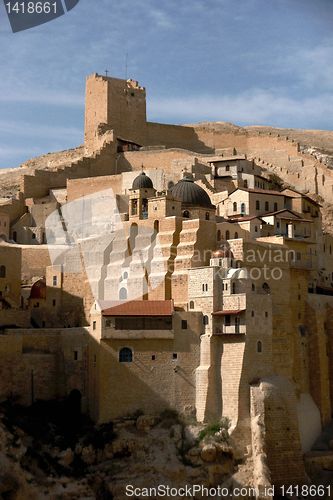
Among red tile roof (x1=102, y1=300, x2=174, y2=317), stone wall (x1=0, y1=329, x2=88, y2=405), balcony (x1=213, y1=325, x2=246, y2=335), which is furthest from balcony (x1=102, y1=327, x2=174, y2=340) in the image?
balcony (x1=213, y1=325, x2=246, y2=335)

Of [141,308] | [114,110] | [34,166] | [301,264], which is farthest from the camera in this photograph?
[34,166]

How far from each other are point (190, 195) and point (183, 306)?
28.8 ft

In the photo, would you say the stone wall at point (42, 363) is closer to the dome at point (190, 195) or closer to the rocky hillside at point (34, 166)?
the dome at point (190, 195)

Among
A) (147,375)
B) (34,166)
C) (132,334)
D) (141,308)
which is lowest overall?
(147,375)

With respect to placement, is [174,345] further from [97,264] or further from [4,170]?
[4,170]

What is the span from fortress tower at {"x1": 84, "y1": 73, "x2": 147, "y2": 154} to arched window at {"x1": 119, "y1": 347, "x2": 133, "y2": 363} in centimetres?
3342

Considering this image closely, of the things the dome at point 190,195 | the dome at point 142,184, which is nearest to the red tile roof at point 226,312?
the dome at point 190,195

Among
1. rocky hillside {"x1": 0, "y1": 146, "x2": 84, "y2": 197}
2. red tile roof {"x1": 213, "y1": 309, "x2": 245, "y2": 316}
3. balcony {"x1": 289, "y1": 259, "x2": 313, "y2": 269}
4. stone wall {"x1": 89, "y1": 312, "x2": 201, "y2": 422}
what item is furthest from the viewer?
rocky hillside {"x1": 0, "y1": 146, "x2": 84, "y2": 197}

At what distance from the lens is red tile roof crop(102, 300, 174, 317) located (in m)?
52.2

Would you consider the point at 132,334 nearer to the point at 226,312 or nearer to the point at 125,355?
the point at 125,355

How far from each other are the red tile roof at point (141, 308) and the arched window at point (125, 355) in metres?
1.82

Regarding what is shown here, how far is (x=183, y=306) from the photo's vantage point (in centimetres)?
5434

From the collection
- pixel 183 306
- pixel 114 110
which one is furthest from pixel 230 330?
pixel 114 110

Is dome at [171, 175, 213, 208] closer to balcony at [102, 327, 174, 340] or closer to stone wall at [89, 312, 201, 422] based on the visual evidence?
stone wall at [89, 312, 201, 422]
